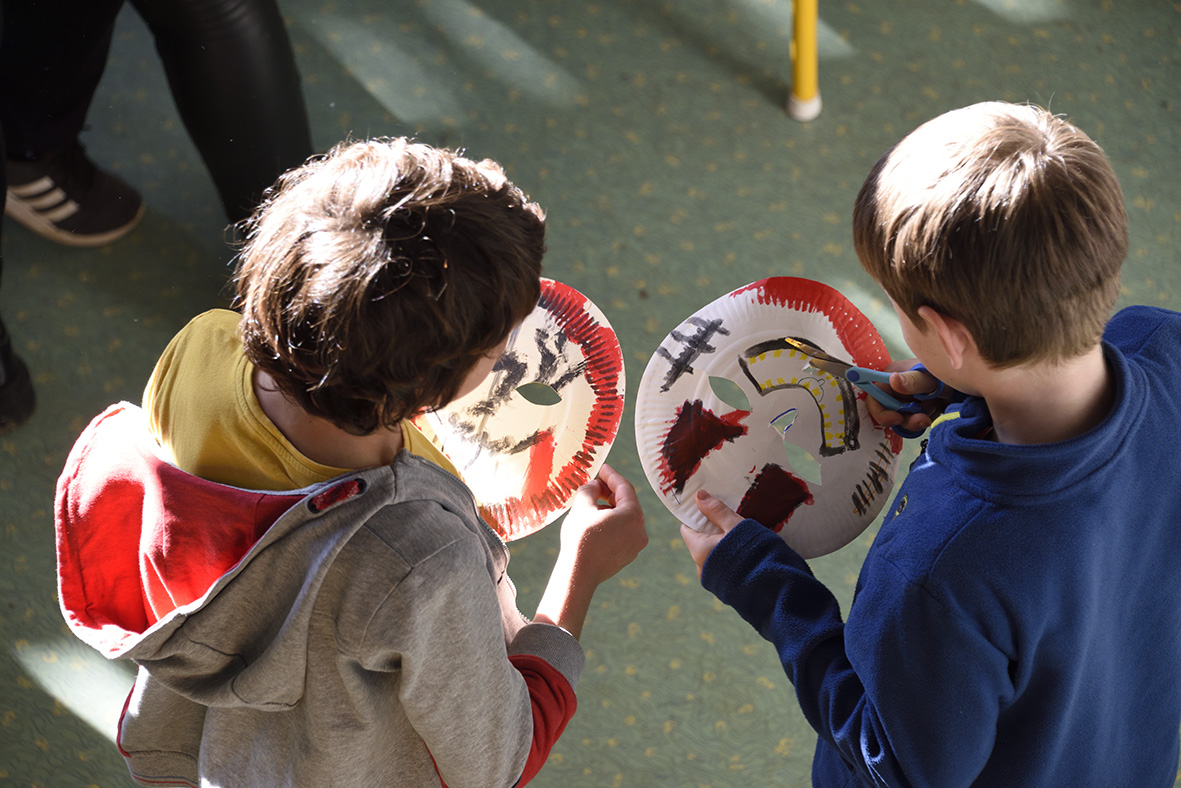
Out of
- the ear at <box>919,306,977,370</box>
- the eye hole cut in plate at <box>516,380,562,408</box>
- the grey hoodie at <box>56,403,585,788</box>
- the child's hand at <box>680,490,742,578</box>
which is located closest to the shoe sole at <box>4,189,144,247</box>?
the eye hole cut in plate at <box>516,380,562,408</box>

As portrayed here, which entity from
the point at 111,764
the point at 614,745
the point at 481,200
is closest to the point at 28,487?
the point at 111,764

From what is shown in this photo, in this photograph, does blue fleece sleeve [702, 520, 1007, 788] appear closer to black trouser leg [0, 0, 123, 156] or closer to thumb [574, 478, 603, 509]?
thumb [574, 478, 603, 509]

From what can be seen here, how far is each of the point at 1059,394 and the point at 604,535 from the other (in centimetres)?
45

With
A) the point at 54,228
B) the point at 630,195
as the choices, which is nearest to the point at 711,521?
the point at 630,195

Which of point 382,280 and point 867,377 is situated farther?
point 867,377

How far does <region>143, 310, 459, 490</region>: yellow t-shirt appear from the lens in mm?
665

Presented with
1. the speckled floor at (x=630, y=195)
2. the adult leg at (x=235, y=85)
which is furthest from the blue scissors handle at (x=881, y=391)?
the adult leg at (x=235, y=85)

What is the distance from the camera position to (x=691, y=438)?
103 centimetres

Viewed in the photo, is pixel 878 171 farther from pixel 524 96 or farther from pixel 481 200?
pixel 524 96

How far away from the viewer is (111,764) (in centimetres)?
127

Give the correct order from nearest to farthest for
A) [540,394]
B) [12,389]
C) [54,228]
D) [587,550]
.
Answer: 1. [587,550]
2. [540,394]
3. [12,389]
4. [54,228]

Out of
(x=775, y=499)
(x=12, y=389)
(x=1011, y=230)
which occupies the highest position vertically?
(x=1011, y=230)

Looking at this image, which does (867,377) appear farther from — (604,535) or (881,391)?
(604,535)

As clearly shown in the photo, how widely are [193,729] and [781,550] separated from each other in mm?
537
